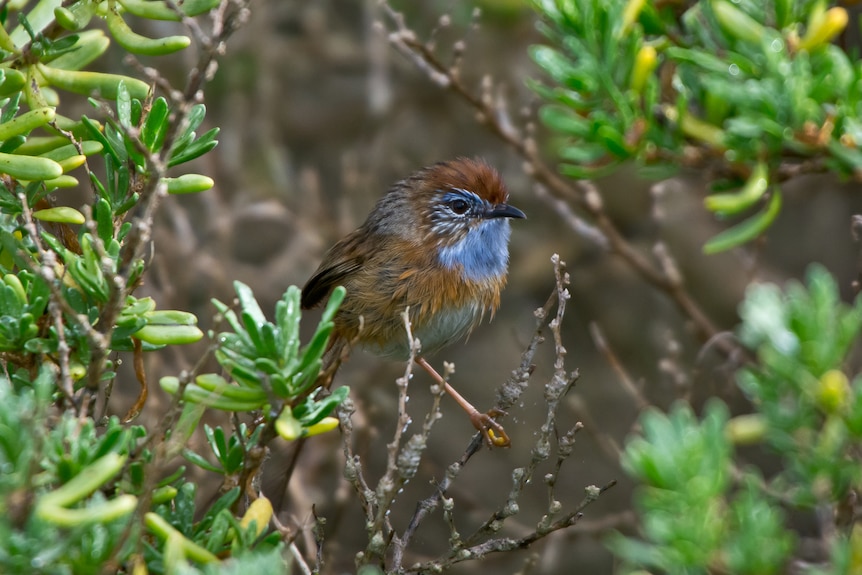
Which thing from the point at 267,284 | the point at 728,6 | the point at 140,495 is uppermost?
the point at 728,6

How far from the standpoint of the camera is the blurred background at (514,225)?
6734 mm

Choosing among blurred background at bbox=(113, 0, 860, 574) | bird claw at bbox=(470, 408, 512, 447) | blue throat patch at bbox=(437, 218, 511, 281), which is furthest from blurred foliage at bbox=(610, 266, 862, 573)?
blurred background at bbox=(113, 0, 860, 574)

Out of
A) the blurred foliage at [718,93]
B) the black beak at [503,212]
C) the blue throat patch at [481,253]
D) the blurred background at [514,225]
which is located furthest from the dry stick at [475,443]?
the blurred background at [514,225]

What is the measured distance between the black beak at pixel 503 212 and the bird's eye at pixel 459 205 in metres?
0.13

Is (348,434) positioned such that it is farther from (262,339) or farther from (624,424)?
(624,424)

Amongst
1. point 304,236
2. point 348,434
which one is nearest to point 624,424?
point 304,236

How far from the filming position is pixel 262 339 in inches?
80.6

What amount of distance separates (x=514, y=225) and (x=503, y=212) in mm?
2148

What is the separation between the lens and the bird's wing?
17.0ft

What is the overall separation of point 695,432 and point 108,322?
1.33m

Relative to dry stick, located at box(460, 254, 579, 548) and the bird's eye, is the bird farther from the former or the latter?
dry stick, located at box(460, 254, 579, 548)

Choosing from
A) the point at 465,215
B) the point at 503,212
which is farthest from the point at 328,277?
the point at 503,212

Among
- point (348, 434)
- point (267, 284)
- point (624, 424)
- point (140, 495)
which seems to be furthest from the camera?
point (624, 424)

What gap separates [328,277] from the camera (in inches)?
206
